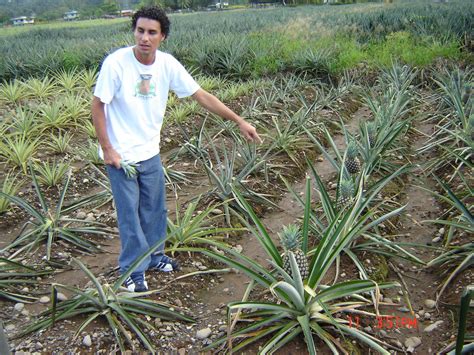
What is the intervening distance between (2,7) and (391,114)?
11.4m

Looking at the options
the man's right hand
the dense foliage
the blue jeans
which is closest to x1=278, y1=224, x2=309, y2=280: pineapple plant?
the blue jeans

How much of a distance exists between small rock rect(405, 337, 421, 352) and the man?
136 cm

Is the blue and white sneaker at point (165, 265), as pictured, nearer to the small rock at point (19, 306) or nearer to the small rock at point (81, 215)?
the small rock at point (19, 306)

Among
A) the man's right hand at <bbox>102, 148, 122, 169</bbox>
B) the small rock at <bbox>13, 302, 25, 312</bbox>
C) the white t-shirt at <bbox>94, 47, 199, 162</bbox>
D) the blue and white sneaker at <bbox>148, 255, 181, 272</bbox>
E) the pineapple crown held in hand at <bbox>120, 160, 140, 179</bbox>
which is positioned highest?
the white t-shirt at <bbox>94, 47, 199, 162</bbox>

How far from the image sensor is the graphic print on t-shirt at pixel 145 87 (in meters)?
2.39

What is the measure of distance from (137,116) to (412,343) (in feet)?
6.01

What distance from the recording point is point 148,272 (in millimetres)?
2873

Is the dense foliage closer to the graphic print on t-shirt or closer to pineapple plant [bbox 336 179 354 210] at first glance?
pineapple plant [bbox 336 179 354 210]

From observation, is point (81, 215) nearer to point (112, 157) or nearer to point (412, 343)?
point (112, 157)

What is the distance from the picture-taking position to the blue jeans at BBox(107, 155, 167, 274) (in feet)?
8.05

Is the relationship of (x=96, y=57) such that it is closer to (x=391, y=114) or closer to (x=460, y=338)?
(x=391, y=114)

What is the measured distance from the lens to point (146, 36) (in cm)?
232

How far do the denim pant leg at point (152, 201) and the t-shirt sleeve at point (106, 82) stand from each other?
420mm

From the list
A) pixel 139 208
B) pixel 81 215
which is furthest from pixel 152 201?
pixel 81 215
